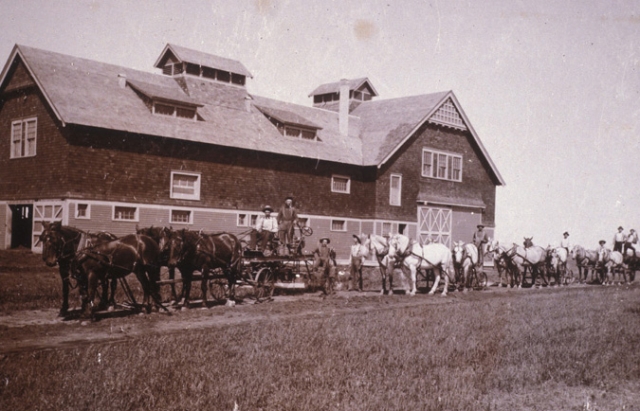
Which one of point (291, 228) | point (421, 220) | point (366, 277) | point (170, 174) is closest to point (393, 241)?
point (291, 228)

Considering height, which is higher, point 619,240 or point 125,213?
point 125,213

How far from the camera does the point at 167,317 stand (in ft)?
46.4

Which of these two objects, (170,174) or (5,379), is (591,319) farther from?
(170,174)

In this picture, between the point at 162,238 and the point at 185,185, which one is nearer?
the point at 162,238

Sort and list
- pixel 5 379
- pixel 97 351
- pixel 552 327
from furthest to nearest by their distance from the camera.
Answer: pixel 552 327
pixel 97 351
pixel 5 379

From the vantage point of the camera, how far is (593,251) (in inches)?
1214

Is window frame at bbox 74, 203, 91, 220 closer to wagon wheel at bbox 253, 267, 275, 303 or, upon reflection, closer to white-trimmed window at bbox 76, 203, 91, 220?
white-trimmed window at bbox 76, 203, 91, 220

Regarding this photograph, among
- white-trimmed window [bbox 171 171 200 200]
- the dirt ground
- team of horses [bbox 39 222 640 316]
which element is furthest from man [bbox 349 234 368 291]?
white-trimmed window [bbox 171 171 200 200]

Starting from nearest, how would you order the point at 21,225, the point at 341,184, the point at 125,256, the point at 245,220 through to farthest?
the point at 125,256 → the point at 21,225 → the point at 245,220 → the point at 341,184

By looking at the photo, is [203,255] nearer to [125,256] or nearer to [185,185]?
[125,256]

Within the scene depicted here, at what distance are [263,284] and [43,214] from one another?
1328cm

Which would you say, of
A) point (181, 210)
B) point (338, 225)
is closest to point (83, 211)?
point (181, 210)

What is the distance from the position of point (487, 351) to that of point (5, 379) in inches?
297

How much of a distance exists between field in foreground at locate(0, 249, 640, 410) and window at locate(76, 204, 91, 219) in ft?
40.2
